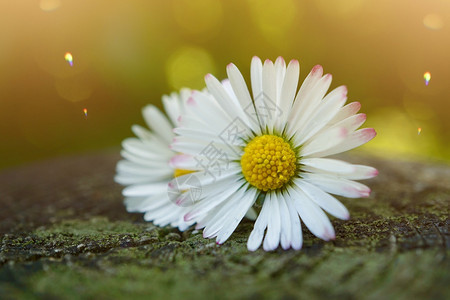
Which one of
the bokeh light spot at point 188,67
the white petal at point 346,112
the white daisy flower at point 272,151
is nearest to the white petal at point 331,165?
the white daisy flower at point 272,151

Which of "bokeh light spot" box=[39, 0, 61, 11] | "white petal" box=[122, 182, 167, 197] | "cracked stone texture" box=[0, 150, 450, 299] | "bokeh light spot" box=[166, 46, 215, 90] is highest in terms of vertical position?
"bokeh light spot" box=[39, 0, 61, 11]

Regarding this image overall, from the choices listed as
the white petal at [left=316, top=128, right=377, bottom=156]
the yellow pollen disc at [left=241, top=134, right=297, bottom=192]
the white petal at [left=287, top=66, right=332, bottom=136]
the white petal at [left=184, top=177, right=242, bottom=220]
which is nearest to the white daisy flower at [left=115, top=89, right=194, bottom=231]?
the white petal at [left=184, top=177, right=242, bottom=220]

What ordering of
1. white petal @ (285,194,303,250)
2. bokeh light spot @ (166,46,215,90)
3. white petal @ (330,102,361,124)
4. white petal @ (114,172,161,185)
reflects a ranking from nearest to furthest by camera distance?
white petal @ (285,194,303,250)
white petal @ (330,102,361,124)
white petal @ (114,172,161,185)
bokeh light spot @ (166,46,215,90)

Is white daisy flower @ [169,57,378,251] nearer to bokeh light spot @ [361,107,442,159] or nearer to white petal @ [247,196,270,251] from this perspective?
white petal @ [247,196,270,251]

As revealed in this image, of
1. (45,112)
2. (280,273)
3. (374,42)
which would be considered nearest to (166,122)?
(280,273)

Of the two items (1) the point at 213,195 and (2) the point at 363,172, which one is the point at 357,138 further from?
(1) the point at 213,195

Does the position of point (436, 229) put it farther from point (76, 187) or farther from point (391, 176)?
point (76, 187)

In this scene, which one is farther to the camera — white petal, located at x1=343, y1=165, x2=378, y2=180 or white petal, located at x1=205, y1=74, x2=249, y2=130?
white petal, located at x1=205, y1=74, x2=249, y2=130
